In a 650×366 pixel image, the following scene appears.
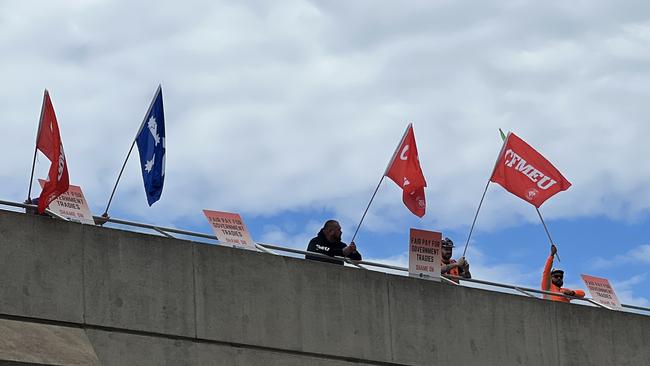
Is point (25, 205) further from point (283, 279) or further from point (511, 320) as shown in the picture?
point (511, 320)

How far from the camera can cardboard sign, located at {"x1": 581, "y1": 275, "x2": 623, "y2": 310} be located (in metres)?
23.2

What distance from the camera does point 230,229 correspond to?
64.7 feet

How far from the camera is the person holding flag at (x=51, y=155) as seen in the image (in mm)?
17766

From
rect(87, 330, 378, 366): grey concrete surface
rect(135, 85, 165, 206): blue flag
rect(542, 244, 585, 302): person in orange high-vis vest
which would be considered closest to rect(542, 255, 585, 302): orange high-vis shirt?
rect(542, 244, 585, 302): person in orange high-vis vest

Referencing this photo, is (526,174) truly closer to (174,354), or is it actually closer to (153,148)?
(153,148)

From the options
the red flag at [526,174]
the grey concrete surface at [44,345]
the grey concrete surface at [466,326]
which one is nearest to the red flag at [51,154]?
the grey concrete surface at [44,345]

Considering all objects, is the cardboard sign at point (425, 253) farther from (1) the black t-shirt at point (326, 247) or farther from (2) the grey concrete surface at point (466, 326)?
(1) the black t-shirt at point (326, 247)

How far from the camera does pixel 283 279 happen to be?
774 inches

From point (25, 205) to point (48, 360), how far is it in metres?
2.03

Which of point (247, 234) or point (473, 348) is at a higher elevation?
point (247, 234)

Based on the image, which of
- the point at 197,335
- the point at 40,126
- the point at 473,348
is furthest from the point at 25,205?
the point at 473,348

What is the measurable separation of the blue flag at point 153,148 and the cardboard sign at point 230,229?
81 cm

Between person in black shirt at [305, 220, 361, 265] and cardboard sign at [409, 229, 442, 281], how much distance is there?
83 centimetres

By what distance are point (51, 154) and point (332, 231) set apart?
13.4ft
